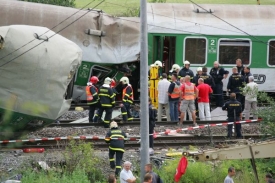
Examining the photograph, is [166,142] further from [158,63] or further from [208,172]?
[158,63]

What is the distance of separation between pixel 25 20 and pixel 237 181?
1044 cm

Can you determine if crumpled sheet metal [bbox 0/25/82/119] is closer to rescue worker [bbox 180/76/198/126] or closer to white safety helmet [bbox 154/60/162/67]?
rescue worker [bbox 180/76/198/126]

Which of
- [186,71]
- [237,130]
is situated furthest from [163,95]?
[237,130]

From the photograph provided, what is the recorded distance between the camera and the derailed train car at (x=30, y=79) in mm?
18578

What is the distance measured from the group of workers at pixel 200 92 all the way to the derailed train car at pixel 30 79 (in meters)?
4.28

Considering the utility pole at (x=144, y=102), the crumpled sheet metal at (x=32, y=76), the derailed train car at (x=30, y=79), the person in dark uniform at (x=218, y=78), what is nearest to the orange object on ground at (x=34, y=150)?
the derailed train car at (x=30, y=79)

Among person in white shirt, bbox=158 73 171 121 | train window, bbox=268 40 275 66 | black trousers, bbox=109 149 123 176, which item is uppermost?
train window, bbox=268 40 275 66

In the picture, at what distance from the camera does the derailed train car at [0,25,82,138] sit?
18.6 meters

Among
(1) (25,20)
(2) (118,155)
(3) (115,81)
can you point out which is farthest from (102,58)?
(2) (118,155)

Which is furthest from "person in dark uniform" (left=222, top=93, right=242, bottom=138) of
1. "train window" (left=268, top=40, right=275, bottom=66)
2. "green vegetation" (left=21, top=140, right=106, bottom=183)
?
"train window" (left=268, top=40, right=275, bottom=66)

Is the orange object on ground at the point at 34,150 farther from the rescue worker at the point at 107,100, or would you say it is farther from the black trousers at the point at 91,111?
the black trousers at the point at 91,111

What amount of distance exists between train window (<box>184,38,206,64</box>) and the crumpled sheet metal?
7677mm

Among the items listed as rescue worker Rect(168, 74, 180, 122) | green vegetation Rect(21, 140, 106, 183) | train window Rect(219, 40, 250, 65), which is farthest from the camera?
train window Rect(219, 40, 250, 65)

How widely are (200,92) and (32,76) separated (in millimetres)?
6107
